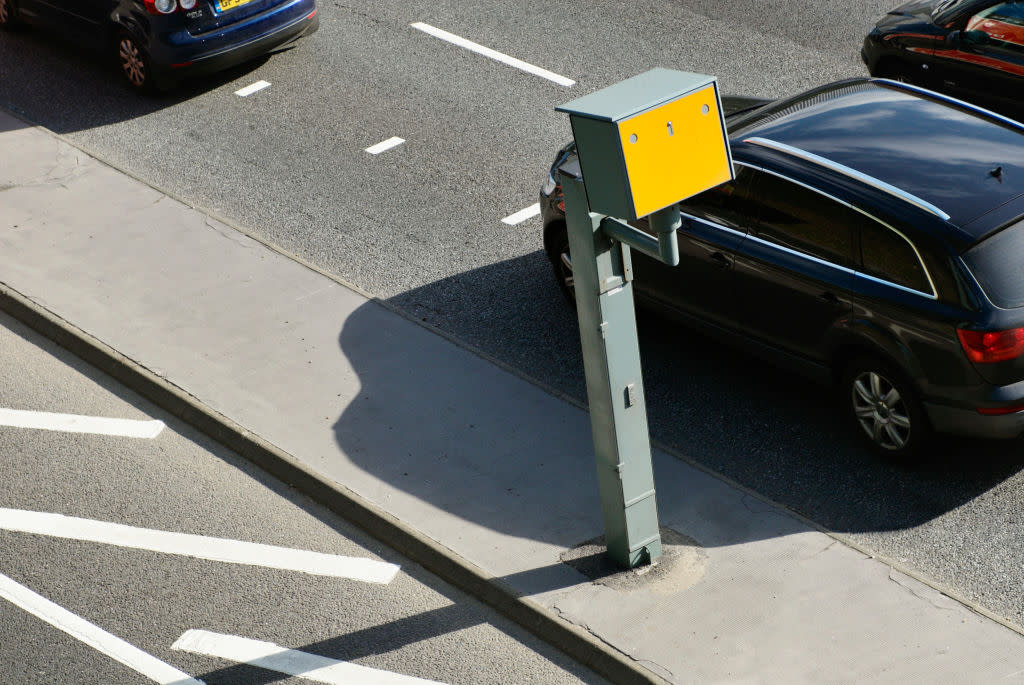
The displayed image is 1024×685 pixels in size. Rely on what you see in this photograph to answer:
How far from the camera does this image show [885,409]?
23.3 ft

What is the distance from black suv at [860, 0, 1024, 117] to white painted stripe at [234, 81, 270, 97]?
5996 mm

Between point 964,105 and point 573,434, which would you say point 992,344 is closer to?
point 964,105

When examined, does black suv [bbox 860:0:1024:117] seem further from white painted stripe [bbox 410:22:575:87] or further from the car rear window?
the car rear window

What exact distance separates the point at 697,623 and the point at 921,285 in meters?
2.26

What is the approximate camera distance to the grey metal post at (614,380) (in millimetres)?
5652

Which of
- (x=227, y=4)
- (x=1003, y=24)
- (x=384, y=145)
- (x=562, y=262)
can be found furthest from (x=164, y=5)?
(x=1003, y=24)

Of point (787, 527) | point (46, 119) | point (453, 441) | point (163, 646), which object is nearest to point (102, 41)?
point (46, 119)

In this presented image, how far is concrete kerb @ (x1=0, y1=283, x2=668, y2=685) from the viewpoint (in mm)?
6062

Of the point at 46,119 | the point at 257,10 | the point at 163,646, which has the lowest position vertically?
the point at 163,646

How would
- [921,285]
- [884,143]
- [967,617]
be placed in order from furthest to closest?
[884,143] < [921,285] < [967,617]

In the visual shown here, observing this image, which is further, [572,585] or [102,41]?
[102,41]

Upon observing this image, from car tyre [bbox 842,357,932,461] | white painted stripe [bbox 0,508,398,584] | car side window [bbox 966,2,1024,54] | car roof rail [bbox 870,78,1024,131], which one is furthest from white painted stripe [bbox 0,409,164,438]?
car side window [bbox 966,2,1024,54]

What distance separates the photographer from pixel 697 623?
6121mm

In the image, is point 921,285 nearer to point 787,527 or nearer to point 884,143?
point 884,143
